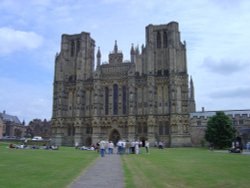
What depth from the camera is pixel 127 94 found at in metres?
79.1

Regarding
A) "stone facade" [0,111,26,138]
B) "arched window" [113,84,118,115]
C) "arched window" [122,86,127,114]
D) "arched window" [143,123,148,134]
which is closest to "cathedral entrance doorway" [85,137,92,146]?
"arched window" [113,84,118,115]

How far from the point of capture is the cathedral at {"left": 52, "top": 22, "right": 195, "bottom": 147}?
74.8 meters

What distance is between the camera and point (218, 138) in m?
65.2

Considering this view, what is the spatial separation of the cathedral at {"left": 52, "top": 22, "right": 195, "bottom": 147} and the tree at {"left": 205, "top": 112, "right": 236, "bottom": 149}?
343 inches

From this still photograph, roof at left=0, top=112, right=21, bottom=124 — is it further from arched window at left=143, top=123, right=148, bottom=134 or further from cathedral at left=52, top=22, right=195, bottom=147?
arched window at left=143, top=123, right=148, bottom=134

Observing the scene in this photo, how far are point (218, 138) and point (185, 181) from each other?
2087 inches

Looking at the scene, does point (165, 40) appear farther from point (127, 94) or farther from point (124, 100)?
point (124, 100)

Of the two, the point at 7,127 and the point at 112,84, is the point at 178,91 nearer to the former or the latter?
the point at 112,84

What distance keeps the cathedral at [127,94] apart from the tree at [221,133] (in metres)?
8.72

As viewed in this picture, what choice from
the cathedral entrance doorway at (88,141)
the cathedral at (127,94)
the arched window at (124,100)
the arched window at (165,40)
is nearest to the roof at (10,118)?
the cathedral at (127,94)

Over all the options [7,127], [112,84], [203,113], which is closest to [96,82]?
[112,84]

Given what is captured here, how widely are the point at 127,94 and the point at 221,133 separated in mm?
24646

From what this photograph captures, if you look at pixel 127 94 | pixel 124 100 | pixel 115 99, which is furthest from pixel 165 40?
pixel 115 99

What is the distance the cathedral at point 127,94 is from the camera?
7481cm
